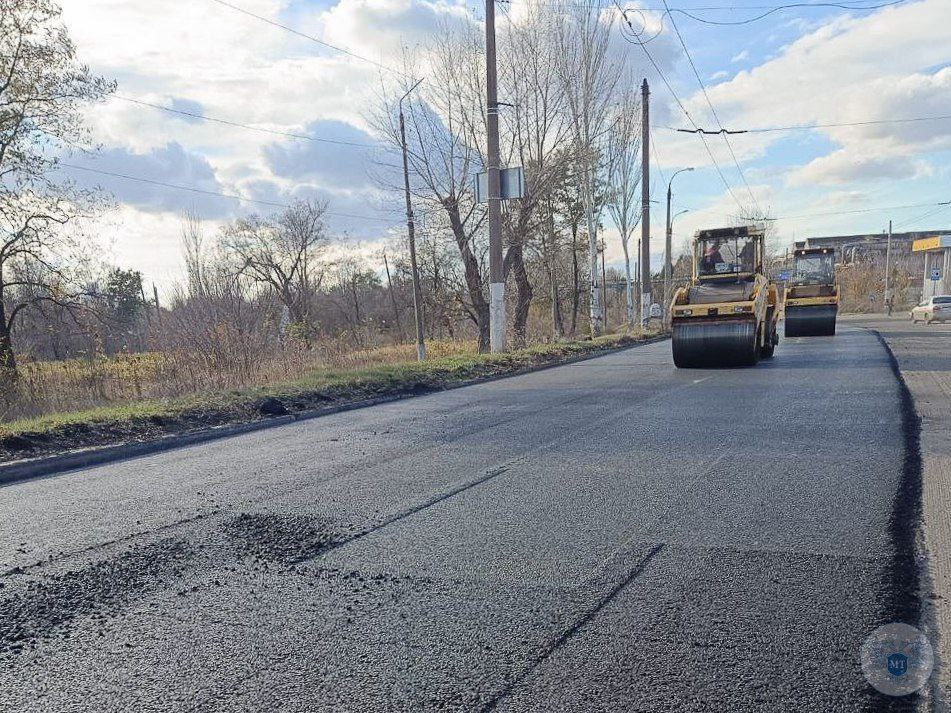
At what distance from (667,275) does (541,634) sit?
35.4m

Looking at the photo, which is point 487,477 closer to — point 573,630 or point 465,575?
point 465,575

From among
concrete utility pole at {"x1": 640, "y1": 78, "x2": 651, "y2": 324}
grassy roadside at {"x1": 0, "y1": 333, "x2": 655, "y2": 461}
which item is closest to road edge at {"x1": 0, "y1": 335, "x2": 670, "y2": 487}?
grassy roadside at {"x1": 0, "y1": 333, "x2": 655, "y2": 461}

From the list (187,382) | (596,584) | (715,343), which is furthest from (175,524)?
(715,343)

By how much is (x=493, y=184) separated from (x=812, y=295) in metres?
13.8

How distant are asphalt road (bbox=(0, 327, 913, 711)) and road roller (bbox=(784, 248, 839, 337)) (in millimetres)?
18282

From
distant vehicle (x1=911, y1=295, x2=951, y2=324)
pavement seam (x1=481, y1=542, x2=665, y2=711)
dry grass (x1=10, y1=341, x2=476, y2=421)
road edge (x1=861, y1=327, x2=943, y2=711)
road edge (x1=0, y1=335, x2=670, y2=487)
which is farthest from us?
distant vehicle (x1=911, y1=295, x2=951, y2=324)

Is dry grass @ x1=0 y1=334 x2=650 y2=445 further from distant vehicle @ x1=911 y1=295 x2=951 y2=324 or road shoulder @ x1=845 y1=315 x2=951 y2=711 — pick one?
distant vehicle @ x1=911 y1=295 x2=951 y2=324

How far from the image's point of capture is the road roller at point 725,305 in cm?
1345

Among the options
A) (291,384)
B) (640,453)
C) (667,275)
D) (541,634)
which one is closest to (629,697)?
(541,634)

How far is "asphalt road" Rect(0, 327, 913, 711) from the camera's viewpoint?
259 cm

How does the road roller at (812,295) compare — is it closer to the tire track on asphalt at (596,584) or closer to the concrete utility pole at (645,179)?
the concrete utility pole at (645,179)

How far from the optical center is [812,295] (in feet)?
77.9

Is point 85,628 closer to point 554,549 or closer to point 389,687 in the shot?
point 389,687

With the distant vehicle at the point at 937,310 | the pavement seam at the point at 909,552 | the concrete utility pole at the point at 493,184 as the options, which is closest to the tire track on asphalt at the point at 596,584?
the pavement seam at the point at 909,552
